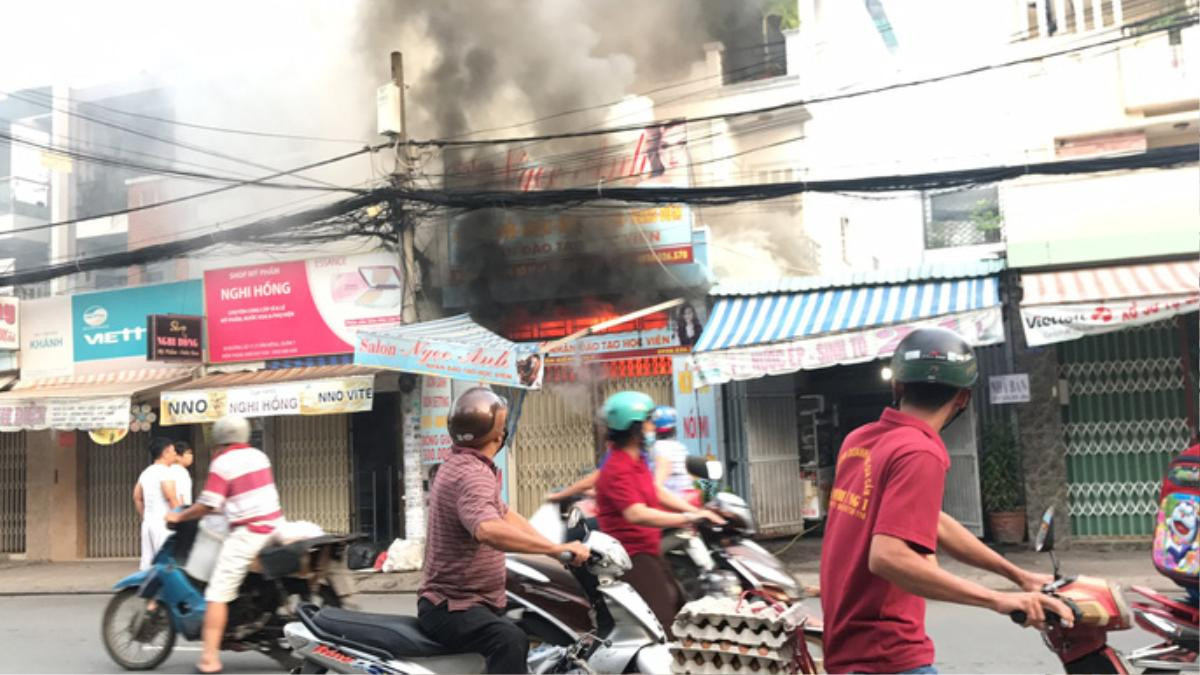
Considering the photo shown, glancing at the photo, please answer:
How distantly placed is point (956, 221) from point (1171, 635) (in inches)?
521

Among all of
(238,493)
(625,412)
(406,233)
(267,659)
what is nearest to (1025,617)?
(625,412)

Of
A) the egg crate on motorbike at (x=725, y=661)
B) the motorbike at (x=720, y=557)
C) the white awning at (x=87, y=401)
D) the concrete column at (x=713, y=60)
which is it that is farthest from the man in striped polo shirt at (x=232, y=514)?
the concrete column at (x=713, y=60)

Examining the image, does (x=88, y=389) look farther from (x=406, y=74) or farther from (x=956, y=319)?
(x=956, y=319)

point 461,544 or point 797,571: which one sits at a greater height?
point 461,544

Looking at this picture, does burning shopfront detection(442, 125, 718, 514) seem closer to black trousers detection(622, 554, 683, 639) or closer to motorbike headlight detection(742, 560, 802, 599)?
motorbike headlight detection(742, 560, 802, 599)

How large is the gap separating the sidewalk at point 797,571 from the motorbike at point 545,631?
5321 mm

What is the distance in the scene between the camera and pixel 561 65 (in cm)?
1380

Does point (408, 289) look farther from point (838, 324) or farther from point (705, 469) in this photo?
point (705, 469)

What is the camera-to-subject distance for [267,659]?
6.71 m

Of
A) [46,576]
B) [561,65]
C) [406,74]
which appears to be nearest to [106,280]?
[46,576]

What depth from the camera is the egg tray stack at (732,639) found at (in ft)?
8.42

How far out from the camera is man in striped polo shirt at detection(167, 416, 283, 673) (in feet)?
19.2

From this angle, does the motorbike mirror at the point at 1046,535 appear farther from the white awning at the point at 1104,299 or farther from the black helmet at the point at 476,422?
the white awning at the point at 1104,299

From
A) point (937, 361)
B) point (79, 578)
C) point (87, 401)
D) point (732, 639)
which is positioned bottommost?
point (79, 578)
